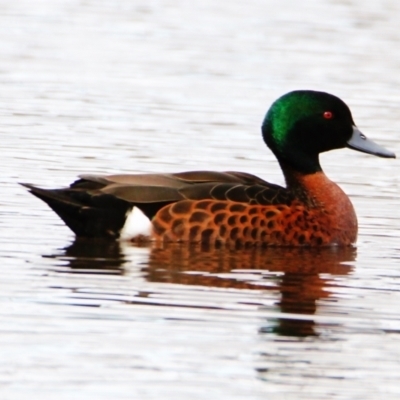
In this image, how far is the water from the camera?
7527mm

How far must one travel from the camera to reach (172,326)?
823 cm

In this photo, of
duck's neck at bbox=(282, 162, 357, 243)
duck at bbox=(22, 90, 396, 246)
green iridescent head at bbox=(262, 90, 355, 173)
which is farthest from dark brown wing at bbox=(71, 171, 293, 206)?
green iridescent head at bbox=(262, 90, 355, 173)

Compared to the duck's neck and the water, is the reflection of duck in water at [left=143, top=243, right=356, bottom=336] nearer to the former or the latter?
the water

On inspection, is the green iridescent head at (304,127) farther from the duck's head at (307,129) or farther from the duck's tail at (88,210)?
the duck's tail at (88,210)

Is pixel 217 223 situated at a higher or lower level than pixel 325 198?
lower

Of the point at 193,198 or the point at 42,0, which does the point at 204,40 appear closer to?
the point at 42,0

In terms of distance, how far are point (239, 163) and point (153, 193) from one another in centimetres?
296

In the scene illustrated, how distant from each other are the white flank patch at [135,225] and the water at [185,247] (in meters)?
0.12

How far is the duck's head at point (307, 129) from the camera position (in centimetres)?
1136

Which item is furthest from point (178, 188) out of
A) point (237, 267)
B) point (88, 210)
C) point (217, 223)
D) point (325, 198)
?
point (325, 198)

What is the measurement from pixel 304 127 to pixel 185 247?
139 cm

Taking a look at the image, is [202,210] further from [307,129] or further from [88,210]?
[307,129]

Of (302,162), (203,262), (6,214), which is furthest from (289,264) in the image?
(6,214)

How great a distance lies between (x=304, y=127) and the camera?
450 inches
